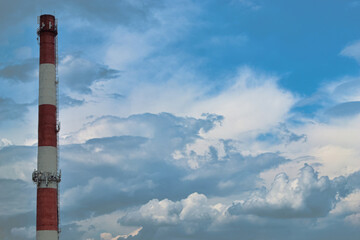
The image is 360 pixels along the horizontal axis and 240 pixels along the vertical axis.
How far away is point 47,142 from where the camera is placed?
7644 centimetres

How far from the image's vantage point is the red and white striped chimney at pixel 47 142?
74.4m

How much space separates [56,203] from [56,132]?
1089cm

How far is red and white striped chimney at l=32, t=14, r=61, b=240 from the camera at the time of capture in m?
74.4

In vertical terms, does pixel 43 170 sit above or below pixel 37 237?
above

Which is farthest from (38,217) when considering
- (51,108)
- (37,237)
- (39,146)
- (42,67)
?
(42,67)

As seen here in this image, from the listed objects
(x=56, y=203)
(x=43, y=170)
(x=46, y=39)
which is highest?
(x=46, y=39)

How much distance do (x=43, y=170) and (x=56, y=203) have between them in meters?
5.36

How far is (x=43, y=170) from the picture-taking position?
75625 millimetres

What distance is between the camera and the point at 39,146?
76562 mm

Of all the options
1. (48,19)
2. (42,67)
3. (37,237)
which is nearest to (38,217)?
(37,237)

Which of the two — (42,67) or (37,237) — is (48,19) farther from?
(37,237)

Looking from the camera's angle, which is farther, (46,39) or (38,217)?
(46,39)

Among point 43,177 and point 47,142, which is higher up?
point 47,142

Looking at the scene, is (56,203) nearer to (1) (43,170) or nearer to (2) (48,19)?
(1) (43,170)
